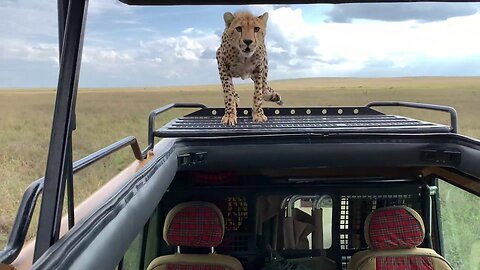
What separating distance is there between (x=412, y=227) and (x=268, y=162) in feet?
2.51

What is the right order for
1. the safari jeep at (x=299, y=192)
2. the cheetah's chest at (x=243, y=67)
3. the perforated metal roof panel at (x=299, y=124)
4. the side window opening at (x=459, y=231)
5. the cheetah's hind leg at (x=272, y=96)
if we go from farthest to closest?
the cheetah's hind leg at (x=272, y=96)
the side window opening at (x=459, y=231)
the cheetah's chest at (x=243, y=67)
the perforated metal roof panel at (x=299, y=124)
the safari jeep at (x=299, y=192)

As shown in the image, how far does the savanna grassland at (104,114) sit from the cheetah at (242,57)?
10cm

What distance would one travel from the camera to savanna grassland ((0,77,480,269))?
4.41 feet

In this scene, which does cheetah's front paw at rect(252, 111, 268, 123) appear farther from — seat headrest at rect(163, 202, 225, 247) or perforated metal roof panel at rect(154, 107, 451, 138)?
seat headrest at rect(163, 202, 225, 247)

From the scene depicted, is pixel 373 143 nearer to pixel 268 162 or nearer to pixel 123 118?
pixel 268 162

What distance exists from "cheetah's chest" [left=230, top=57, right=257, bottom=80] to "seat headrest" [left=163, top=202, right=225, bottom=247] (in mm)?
699

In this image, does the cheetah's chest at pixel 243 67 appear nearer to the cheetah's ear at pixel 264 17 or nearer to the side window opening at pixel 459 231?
the cheetah's ear at pixel 264 17

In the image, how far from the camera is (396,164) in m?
2.85

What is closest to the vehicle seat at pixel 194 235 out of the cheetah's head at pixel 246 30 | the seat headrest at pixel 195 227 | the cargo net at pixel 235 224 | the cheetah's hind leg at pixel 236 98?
the seat headrest at pixel 195 227

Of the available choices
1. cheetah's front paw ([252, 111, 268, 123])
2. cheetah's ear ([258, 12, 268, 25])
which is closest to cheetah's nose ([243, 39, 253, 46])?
cheetah's ear ([258, 12, 268, 25])

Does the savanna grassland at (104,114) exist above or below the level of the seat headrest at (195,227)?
above

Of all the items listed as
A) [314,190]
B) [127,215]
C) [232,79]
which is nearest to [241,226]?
[314,190]

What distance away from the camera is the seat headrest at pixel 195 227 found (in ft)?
9.32

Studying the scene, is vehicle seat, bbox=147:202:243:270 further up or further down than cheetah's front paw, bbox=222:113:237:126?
further down
